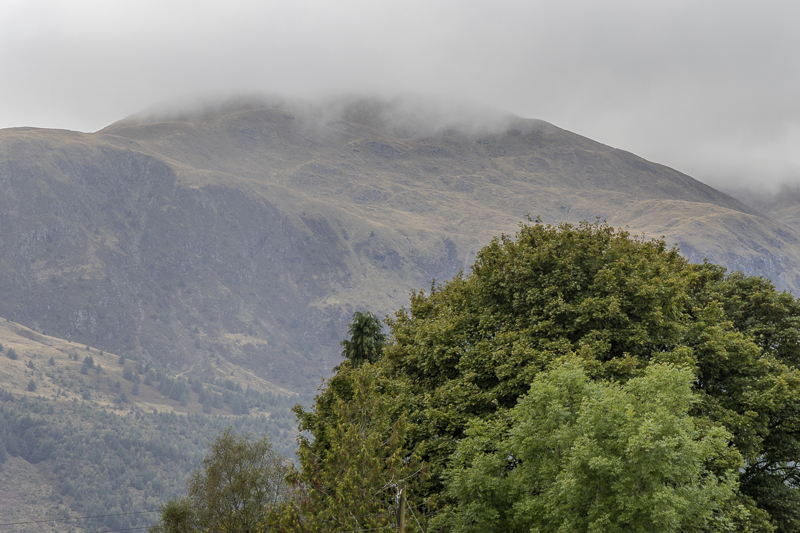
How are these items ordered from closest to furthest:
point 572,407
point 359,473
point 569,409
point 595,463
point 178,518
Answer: point 595,463
point 569,409
point 572,407
point 359,473
point 178,518

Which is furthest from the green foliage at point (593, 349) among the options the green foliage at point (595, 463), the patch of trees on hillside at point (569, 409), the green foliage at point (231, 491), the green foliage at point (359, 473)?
the green foliage at point (231, 491)

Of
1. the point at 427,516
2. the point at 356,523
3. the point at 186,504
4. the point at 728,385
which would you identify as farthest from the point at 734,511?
the point at 186,504

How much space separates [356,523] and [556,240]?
17.0 meters

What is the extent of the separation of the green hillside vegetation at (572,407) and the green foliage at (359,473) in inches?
3.7

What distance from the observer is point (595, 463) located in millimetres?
20672

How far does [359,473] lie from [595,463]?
33.4 feet

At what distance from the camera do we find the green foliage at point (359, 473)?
2639cm

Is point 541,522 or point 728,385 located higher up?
point 728,385

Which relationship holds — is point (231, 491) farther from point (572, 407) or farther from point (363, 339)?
point (572, 407)

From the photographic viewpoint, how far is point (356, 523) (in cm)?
2608

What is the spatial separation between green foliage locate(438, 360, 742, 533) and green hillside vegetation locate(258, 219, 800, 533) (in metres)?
0.08

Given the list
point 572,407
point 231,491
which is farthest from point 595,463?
point 231,491

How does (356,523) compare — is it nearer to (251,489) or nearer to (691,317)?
(691,317)

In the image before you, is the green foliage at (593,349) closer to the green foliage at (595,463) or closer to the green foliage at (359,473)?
the green foliage at (359,473)
